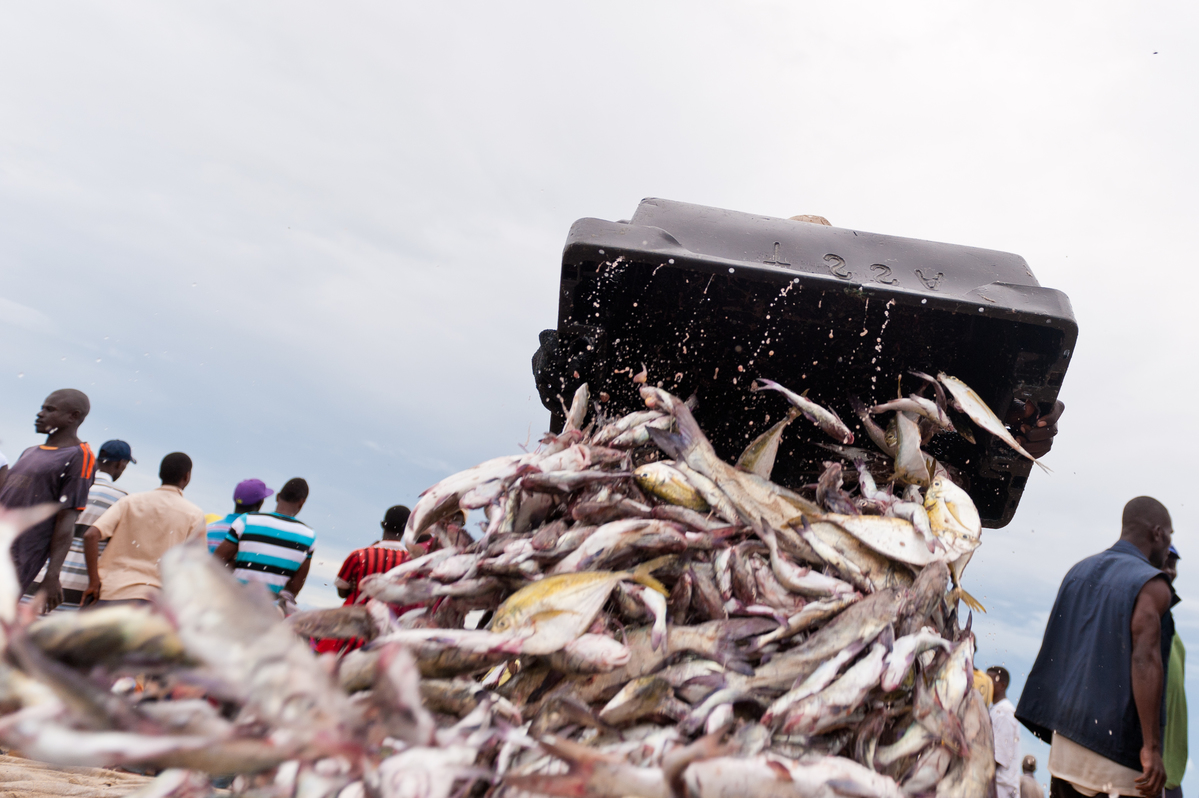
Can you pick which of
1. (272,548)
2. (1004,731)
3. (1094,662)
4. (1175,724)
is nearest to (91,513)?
(272,548)

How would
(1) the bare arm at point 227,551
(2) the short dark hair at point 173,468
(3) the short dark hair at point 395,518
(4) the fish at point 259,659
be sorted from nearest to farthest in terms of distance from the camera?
(4) the fish at point 259,659 < (1) the bare arm at point 227,551 < (2) the short dark hair at point 173,468 < (3) the short dark hair at point 395,518

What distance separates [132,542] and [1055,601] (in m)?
4.74

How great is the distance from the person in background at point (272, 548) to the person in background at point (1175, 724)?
421 cm

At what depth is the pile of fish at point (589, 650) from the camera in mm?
861

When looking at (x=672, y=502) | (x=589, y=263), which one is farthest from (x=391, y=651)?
(x=589, y=263)

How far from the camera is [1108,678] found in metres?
2.92

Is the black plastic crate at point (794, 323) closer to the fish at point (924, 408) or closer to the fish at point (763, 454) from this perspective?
the fish at point (924, 408)

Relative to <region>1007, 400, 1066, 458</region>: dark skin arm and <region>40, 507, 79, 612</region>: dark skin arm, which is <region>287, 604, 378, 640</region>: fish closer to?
<region>1007, 400, 1066, 458</region>: dark skin arm

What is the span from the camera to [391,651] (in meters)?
0.91

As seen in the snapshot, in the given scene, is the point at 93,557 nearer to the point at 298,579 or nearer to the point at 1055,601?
the point at 298,579

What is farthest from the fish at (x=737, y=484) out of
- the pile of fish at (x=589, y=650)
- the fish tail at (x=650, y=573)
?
the fish tail at (x=650, y=573)

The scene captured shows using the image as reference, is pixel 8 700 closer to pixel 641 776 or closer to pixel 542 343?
pixel 641 776

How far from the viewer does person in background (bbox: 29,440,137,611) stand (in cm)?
427

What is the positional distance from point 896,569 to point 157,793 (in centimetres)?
157
